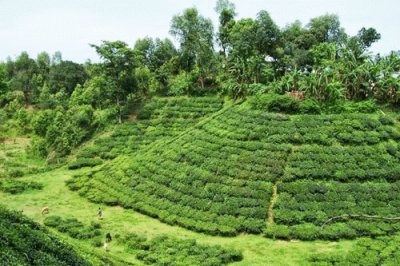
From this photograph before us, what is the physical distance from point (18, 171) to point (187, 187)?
60.1ft

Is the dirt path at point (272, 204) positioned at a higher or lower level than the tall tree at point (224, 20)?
lower

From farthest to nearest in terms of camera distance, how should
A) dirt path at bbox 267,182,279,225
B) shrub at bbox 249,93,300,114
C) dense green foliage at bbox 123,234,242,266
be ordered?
shrub at bbox 249,93,300,114
dirt path at bbox 267,182,279,225
dense green foliage at bbox 123,234,242,266

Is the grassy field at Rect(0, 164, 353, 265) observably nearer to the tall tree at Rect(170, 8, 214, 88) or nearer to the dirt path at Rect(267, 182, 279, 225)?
the dirt path at Rect(267, 182, 279, 225)

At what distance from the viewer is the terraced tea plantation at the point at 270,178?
31531mm

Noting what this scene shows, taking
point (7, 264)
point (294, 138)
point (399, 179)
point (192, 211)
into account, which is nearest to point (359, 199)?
point (399, 179)

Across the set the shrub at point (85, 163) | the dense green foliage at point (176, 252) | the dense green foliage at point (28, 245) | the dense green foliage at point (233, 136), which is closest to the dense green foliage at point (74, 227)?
the dense green foliage at point (233, 136)

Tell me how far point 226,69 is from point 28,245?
35.3 metres

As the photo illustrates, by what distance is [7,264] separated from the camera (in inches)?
627

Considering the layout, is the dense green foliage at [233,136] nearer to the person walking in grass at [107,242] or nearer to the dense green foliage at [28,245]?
the dense green foliage at [28,245]

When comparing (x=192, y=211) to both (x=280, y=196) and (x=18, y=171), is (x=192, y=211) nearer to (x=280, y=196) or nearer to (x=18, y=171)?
(x=280, y=196)

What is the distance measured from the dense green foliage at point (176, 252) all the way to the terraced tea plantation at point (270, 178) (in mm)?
2664

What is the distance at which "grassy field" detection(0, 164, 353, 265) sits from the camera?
28.0 meters

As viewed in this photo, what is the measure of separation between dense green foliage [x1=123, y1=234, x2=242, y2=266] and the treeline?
17.9 meters

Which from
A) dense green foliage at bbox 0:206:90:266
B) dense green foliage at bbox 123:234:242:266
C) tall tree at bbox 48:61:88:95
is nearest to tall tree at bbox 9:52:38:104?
tall tree at bbox 48:61:88:95
